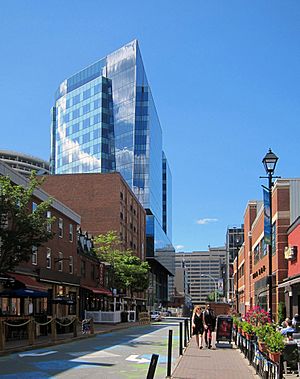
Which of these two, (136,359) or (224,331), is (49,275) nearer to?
(224,331)

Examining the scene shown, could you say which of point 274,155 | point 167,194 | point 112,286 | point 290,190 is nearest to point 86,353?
point 274,155

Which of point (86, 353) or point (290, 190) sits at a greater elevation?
point (290, 190)

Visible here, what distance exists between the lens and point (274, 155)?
21.6 metres

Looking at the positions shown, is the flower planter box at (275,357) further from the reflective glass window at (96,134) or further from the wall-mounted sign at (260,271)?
→ the reflective glass window at (96,134)

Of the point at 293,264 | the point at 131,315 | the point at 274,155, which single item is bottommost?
the point at 131,315

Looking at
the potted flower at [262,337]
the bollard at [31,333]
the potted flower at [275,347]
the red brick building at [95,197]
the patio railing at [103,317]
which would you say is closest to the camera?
the potted flower at [275,347]

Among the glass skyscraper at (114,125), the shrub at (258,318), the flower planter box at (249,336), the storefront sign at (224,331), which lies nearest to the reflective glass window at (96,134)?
the glass skyscraper at (114,125)

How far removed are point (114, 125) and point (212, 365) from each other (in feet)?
344

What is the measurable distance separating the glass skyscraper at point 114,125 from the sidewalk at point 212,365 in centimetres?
9567

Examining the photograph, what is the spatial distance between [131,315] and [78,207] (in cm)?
2425

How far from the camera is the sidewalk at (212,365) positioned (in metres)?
16.0

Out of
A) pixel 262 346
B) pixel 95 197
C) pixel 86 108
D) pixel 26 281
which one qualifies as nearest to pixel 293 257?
pixel 26 281

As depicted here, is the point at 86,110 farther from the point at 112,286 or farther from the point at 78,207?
the point at 112,286

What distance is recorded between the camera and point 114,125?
4786 inches
